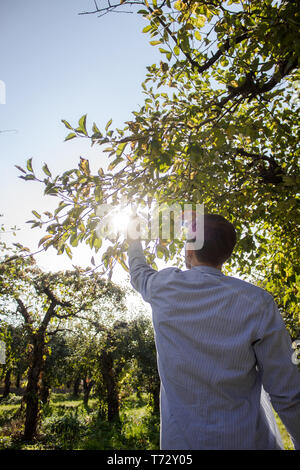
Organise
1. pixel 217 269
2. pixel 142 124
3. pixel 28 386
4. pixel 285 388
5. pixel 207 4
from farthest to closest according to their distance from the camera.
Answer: pixel 28 386
pixel 207 4
pixel 142 124
pixel 217 269
pixel 285 388

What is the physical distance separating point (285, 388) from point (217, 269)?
0.64 m

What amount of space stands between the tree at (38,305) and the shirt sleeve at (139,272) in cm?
837

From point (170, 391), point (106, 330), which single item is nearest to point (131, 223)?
point (170, 391)

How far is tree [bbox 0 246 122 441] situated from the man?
886 cm

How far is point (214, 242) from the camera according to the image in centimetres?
156

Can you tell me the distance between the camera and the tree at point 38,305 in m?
10.5

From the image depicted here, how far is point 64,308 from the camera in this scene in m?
12.1

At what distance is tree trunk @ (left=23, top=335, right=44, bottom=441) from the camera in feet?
34.3

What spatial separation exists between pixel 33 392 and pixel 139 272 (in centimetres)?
1143

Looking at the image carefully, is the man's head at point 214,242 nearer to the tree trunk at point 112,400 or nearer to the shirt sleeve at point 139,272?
the shirt sleeve at point 139,272

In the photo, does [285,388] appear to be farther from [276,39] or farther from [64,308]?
[64,308]

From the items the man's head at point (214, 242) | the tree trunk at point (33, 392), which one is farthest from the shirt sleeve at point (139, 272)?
the tree trunk at point (33, 392)
